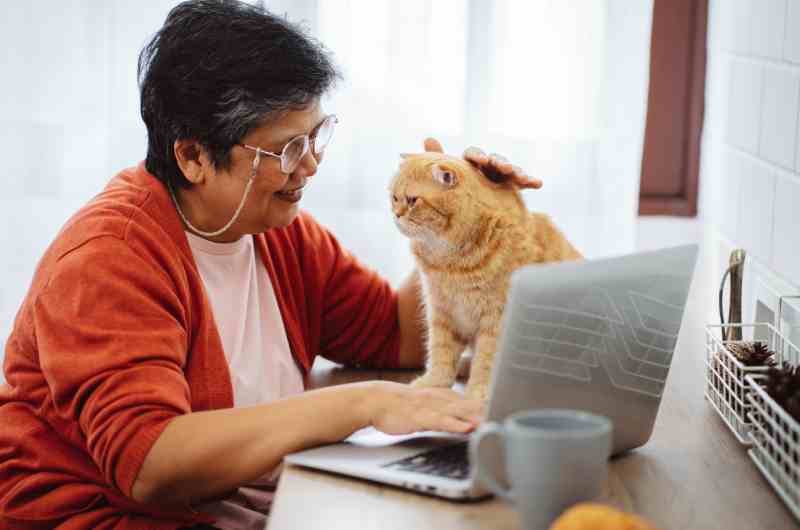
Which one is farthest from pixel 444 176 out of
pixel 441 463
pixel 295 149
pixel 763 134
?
pixel 763 134

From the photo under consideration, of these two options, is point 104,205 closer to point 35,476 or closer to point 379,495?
point 35,476

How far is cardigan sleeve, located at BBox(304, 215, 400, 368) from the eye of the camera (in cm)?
160

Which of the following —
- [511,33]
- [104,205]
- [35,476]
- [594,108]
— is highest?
[511,33]

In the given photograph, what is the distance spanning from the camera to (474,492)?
922 millimetres

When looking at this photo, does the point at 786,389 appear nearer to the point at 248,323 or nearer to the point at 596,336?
the point at 596,336

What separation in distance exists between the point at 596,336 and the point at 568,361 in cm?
4

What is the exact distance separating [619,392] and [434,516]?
0.80 ft

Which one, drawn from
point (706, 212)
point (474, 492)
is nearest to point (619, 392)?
point (474, 492)

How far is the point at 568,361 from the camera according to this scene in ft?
3.08

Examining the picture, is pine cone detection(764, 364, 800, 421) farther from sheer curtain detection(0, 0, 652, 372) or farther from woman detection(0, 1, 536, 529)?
sheer curtain detection(0, 0, 652, 372)

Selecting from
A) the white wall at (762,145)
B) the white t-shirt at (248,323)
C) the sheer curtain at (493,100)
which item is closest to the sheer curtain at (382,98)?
the sheer curtain at (493,100)

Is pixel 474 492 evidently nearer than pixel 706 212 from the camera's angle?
Yes

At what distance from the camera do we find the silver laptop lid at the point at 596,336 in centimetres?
88

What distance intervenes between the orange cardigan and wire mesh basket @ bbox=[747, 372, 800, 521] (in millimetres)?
626
